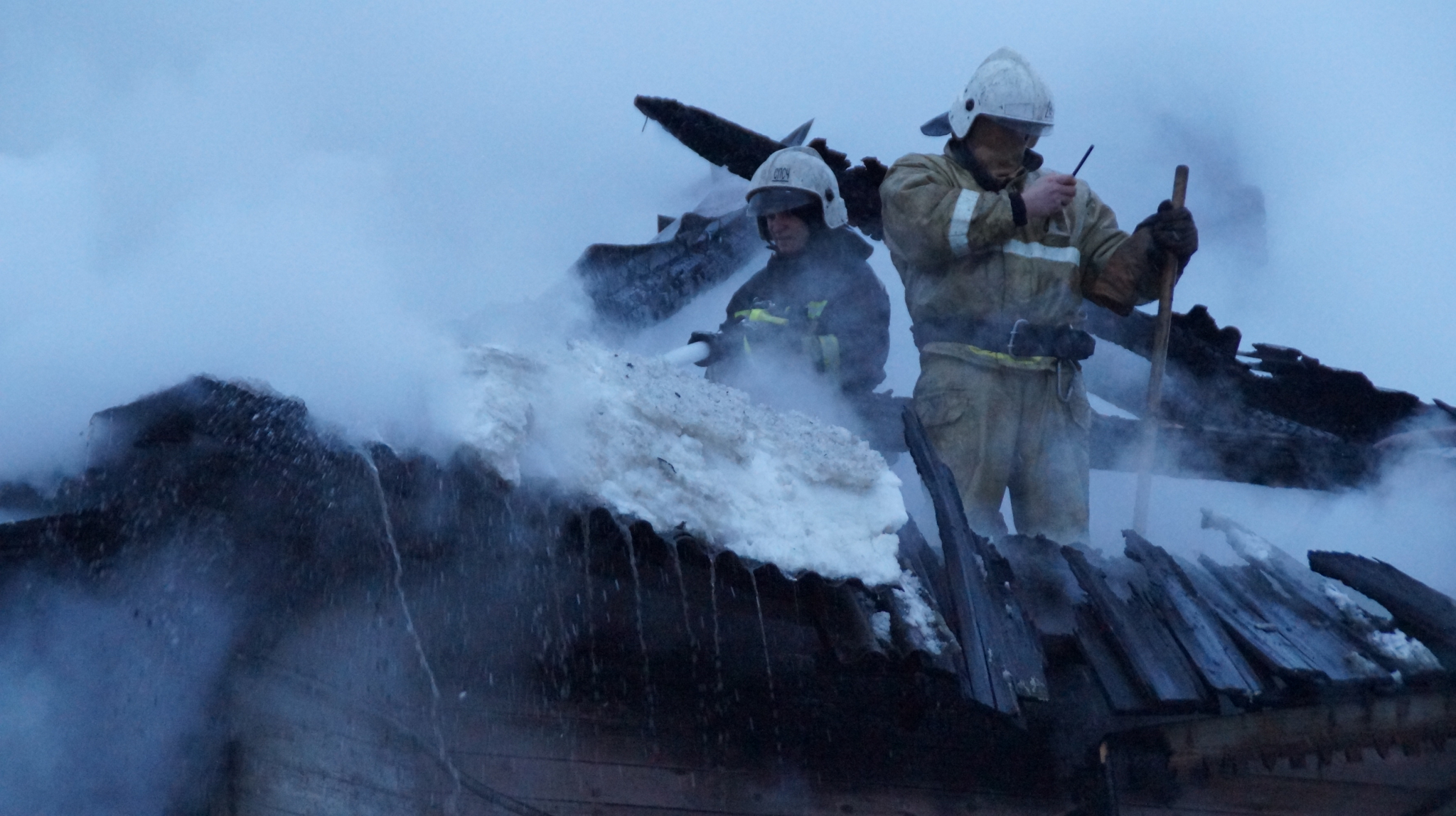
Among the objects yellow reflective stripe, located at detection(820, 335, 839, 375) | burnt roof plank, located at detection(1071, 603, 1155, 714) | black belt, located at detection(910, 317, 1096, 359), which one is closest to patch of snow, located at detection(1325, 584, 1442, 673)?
burnt roof plank, located at detection(1071, 603, 1155, 714)

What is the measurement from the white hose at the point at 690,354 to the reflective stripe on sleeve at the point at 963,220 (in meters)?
1.61

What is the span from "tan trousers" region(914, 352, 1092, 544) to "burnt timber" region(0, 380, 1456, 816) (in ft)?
2.33

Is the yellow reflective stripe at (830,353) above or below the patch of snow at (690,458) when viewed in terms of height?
above

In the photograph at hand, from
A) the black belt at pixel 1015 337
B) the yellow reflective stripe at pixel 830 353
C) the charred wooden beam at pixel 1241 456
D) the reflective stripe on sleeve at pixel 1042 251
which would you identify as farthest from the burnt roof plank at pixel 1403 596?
the yellow reflective stripe at pixel 830 353

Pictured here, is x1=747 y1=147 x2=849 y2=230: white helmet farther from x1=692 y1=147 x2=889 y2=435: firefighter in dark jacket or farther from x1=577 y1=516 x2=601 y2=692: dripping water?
x1=577 y1=516 x2=601 y2=692: dripping water

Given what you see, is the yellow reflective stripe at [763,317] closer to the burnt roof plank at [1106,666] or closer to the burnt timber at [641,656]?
the burnt timber at [641,656]

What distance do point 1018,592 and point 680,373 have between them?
4.80 feet

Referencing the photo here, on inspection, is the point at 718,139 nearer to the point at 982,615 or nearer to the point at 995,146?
the point at 995,146

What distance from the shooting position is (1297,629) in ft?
13.8

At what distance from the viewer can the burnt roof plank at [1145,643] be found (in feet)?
12.5

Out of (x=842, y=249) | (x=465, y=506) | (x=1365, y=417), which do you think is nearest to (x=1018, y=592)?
(x=465, y=506)

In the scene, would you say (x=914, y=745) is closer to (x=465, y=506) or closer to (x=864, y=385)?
(x=465, y=506)

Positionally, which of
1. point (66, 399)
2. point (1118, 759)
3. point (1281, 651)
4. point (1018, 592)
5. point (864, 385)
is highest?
point (864, 385)

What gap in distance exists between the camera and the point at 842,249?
644 cm
